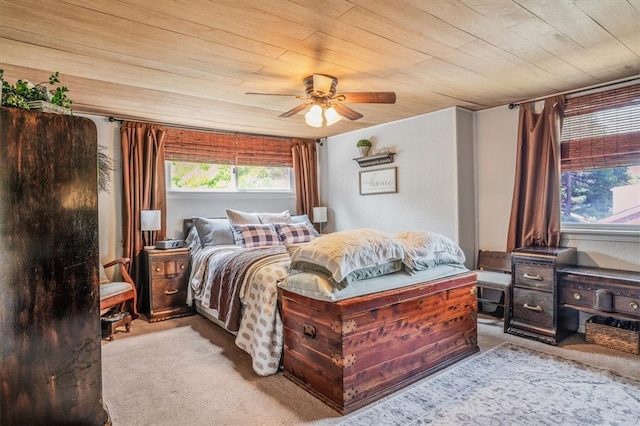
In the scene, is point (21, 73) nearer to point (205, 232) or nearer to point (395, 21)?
point (205, 232)

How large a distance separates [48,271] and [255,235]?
309 cm

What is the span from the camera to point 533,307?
322cm

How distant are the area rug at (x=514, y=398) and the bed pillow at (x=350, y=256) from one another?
2.52ft

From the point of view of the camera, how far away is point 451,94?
11.6 feet

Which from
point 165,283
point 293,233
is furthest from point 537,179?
point 165,283

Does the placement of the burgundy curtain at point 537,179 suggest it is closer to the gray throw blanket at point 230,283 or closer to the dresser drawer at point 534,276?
the dresser drawer at point 534,276

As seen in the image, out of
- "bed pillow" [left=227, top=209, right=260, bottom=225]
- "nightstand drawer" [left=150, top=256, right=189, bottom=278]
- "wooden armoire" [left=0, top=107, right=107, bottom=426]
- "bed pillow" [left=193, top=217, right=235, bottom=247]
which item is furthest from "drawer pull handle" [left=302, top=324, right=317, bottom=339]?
"bed pillow" [left=227, top=209, right=260, bottom=225]

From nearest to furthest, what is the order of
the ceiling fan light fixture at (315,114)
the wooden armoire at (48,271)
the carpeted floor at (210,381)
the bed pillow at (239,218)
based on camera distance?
the wooden armoire at (48,271)
the carpeted floor at (210,381)
the ceiling fan light fixture at (315,114)
the bed pillow at (239,218)

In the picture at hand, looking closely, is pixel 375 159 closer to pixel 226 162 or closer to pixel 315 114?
pixel 226 162

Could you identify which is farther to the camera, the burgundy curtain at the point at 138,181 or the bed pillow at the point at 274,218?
the bed pillow at the point at 274,218

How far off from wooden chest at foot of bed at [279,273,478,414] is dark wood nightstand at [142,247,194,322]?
2.03 m

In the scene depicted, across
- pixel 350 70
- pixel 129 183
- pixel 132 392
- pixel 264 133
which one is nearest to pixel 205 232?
pixel 129 183

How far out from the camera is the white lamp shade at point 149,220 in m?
4.12

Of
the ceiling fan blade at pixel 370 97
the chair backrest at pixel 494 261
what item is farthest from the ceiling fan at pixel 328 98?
the chair backrest at pixel 494 261
